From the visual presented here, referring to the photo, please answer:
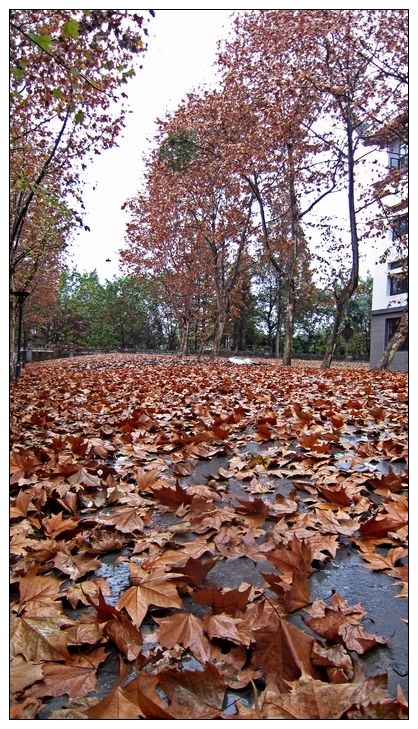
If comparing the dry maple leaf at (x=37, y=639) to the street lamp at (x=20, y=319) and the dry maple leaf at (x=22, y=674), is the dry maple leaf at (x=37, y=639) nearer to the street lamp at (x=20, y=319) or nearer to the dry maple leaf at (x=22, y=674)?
the dry maple leaf at (x=22, y=674)

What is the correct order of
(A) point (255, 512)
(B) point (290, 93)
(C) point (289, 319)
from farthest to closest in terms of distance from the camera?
(C) point (289, 319), (B) point (290, 93), (A) point (255, 512)

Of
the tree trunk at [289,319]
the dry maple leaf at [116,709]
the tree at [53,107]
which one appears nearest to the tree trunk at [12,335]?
the tree at [53,107]

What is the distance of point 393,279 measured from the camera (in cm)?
71

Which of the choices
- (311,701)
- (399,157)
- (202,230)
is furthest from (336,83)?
(202,230)

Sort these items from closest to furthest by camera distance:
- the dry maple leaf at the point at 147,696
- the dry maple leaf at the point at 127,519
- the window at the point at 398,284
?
the dry maple leaf at the point at 147,696
the window at the point at 398,284
the dry maple leaf at the point at 127,519

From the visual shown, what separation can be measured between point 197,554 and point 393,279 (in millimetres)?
676

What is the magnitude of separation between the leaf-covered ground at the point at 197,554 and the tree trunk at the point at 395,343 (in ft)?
0.14

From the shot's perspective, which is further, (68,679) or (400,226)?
(400,226)

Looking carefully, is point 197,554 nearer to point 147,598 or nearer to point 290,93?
point 147,598

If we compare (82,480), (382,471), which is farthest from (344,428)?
(82,480)

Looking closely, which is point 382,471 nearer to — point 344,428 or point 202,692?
point 344,428

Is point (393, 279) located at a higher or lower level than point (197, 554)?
higher

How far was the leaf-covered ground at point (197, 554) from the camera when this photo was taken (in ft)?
1.71
